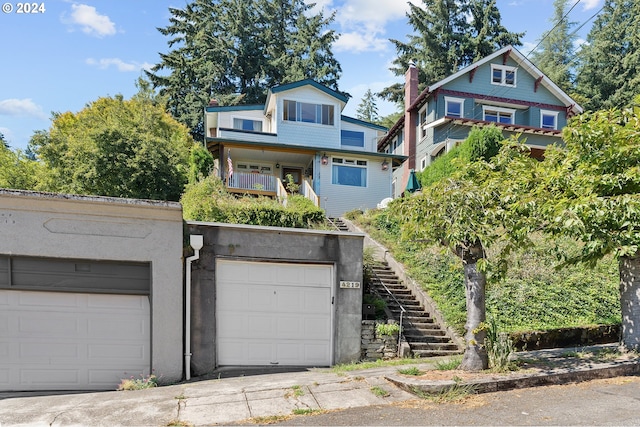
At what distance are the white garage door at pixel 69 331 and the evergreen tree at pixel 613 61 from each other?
123 ft

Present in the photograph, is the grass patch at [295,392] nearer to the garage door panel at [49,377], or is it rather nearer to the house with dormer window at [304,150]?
the garage door panel at [49,377]

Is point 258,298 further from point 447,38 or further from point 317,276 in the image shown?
point 447,38

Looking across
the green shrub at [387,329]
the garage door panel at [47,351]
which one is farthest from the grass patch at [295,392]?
the garage door panel at [47,351]

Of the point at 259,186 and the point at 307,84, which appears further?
the point at 307,84

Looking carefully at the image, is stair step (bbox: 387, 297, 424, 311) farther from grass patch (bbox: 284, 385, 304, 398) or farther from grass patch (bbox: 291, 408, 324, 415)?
grass patch (bbox: 291, 408, 324, 415)

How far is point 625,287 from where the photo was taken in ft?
25.7

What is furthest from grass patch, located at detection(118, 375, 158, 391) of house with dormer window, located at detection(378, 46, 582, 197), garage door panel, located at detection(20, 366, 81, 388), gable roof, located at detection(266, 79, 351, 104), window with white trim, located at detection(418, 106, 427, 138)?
window with white trim, located at detection(418, 106, 427, 138)

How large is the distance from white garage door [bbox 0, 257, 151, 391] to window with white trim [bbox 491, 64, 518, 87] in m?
25.0

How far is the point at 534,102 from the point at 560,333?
67.9ft

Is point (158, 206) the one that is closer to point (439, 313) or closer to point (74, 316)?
point (74, 316)

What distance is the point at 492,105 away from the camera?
25531mm

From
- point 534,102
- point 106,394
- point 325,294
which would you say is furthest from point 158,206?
point 534,102

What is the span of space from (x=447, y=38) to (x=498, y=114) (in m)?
15.1

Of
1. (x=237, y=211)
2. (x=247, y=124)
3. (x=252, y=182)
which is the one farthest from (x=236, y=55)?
(x=237, y=211)
